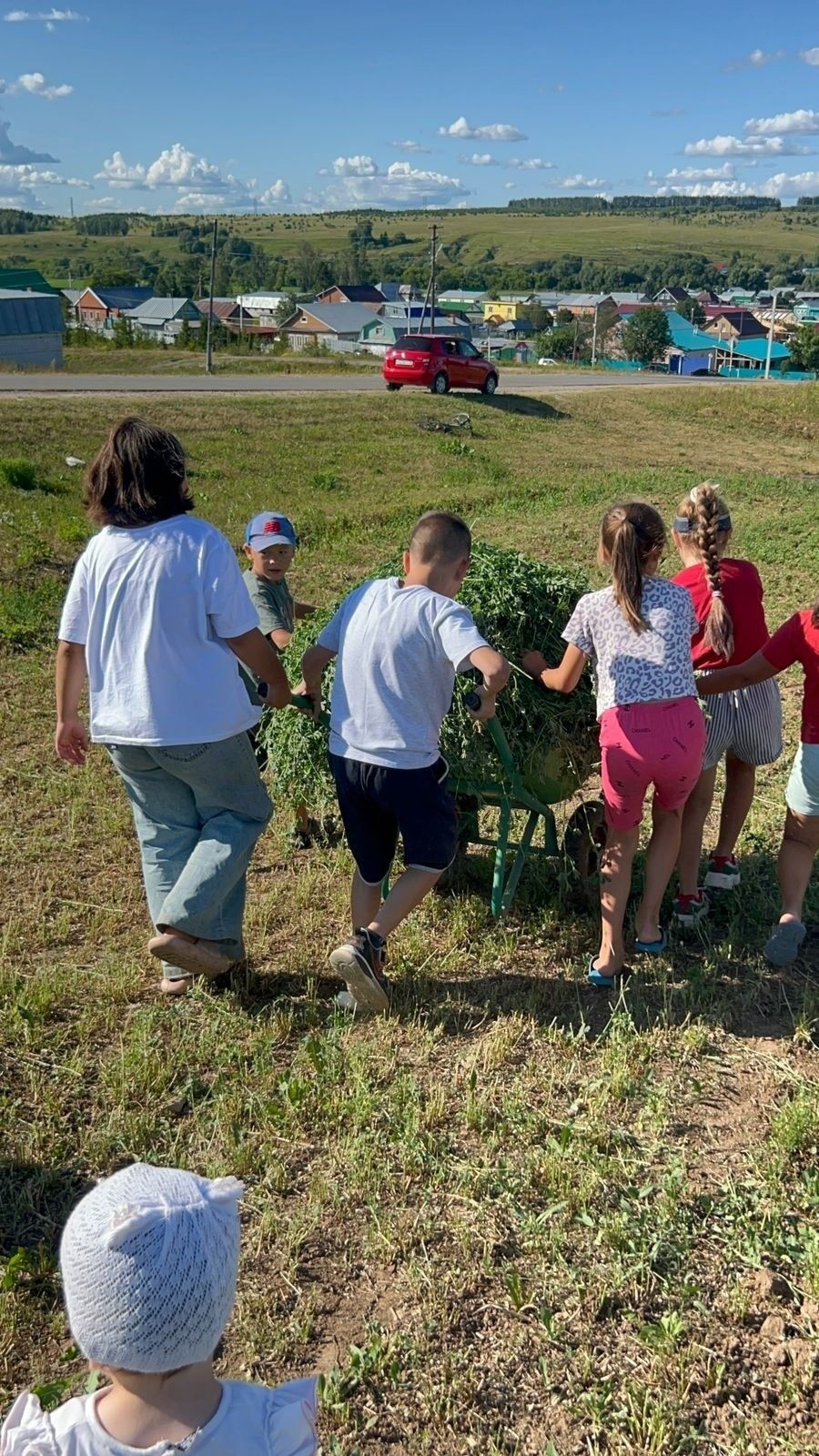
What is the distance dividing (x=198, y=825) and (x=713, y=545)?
6.96 ft

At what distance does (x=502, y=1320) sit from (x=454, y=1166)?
0.50 m

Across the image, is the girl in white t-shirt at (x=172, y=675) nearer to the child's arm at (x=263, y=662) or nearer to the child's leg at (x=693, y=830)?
the child's arm at (x=263, y=662)

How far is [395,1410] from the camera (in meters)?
2.52

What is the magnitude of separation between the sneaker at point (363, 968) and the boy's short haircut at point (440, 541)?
1.25m

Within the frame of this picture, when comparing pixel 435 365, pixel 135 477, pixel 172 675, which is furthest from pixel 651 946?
pixel 435 365

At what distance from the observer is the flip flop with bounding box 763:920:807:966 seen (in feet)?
13.9

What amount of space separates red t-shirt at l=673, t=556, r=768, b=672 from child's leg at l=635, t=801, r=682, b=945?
2.12 feet

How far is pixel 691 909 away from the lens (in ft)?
15.2

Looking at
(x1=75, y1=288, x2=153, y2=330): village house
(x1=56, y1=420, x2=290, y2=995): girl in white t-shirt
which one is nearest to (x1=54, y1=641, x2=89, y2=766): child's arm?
(x1=56, y1=420, x2=290, y2=995): girl in white t-shirt

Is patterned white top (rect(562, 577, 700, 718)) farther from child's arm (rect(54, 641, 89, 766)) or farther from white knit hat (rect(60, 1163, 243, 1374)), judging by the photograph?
white knit hat (rect(60, 1163, 243, 1374))

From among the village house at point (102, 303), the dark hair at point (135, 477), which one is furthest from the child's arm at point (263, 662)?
the village house at point (102, 303)

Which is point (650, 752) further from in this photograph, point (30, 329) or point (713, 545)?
point (30, 329)

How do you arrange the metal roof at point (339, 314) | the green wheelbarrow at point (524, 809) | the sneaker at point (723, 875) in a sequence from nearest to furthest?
1. the green wheelbarrow at point (524, 809)
2. the sneaker at point (723, 875)
3. the metal roof at point (339, 314)

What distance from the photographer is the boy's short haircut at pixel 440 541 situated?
3680 millimetres
